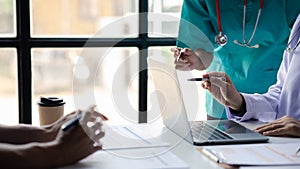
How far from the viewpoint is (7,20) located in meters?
2.47

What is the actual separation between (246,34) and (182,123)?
2.64 feet

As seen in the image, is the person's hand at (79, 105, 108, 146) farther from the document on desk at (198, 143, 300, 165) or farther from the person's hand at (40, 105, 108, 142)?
the document on desk at (198, 143, 300, 165)

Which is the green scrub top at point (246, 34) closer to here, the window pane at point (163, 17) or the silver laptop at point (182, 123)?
the window pane at point (163, 17)

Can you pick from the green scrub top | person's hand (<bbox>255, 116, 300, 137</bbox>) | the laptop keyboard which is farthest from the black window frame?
person's hand (<bbox>255, 116, 300, 137</bbox>)

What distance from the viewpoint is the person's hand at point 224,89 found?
167 cm

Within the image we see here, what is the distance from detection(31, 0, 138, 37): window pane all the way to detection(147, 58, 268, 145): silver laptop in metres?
1.03

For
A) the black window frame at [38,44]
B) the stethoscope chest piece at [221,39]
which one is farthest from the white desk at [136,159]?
the black window frame at [38,44]

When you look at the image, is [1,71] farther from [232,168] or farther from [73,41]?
[232,168]

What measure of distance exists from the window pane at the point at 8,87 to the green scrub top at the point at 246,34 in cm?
89

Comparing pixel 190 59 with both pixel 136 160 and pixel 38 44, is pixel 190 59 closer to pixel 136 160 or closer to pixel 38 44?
pixel 136 160

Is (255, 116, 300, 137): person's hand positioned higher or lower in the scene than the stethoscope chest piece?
lower

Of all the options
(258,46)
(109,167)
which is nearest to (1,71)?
(258,46)

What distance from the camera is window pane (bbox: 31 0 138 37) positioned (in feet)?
8.22

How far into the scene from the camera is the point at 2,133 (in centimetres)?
137
